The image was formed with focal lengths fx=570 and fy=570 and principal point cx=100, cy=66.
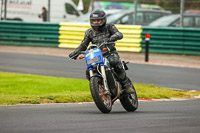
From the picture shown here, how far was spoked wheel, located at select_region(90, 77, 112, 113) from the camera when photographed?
27.7 ft

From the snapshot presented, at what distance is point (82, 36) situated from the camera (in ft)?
77.7

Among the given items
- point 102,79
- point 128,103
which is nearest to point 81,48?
point 102,79

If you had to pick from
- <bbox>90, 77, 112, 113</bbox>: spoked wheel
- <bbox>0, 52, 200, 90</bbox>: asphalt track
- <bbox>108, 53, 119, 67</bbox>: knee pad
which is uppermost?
<bbox>108, 53, 119, 67</bbox>: knee pad

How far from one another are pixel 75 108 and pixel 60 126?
8.12 ft

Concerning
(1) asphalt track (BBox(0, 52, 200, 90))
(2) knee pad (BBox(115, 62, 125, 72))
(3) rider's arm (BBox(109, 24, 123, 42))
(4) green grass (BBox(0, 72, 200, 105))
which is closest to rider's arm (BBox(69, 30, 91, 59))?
(3) rider's arm (BBox(109, 24, 123, 42))

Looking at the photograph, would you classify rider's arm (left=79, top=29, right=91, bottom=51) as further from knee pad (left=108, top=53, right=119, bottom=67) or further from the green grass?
the green grass

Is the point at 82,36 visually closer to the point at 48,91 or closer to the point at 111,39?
the point at 48,91

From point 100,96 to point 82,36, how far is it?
15.3 meters

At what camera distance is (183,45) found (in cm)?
2206

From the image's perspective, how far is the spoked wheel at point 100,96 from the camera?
27.7ft

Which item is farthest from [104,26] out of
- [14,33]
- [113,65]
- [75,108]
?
[14,33]

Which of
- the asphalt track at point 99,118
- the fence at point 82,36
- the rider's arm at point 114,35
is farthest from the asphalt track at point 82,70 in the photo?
the rider's arm at point 114,35

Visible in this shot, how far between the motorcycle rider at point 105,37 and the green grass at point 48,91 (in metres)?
1.61

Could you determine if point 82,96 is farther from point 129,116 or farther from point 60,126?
point 60,126
